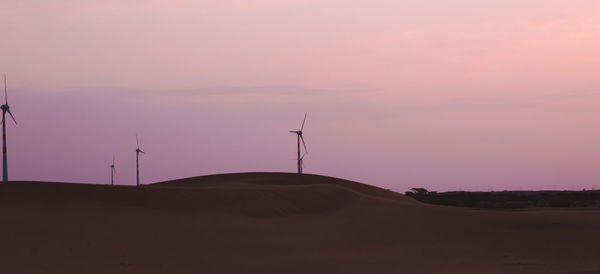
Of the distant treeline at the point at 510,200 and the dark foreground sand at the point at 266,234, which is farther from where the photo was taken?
the distant treeline at the point at 510,200

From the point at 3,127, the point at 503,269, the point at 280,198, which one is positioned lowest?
the point at 503,269

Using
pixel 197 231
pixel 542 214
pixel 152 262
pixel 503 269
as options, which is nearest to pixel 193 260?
pixel 152 262

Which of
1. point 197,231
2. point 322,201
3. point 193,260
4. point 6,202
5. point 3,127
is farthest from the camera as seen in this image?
point 3,127

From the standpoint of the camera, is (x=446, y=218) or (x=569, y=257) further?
(x=446, y=218)

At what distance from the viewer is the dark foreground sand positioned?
23594mm

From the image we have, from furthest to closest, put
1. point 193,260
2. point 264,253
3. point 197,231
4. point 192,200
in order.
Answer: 1. point 192,200
2. point 197,231
3. point 264,253
4. point 193,260

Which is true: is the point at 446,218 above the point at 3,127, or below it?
below

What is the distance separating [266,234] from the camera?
3033 centimetres

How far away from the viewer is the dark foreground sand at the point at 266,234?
77.4 ft

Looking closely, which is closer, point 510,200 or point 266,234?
point 266,234

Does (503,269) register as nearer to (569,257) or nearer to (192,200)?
(569,257)

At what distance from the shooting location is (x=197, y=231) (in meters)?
30.0

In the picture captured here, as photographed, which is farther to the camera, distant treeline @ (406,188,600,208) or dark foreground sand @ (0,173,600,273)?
distant treeline @ (406,188,600,208)

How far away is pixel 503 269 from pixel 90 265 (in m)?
13.7
